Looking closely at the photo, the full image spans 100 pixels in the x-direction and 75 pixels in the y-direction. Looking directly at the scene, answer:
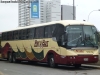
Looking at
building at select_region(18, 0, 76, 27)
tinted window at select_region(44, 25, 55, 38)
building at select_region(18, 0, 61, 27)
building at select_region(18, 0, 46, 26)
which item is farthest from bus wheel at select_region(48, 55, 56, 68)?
building at select_region(18, 0, 46, 26)

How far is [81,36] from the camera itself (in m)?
18.4

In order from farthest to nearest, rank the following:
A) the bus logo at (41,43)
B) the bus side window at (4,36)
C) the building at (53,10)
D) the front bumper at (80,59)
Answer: the building at (53,10) < the bus side window at (4,36) < the bus logo at (41,43) < the front bumper at (80,59)

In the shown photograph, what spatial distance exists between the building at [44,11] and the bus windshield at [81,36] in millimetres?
22182

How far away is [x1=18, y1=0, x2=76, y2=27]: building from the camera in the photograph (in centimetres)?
4847

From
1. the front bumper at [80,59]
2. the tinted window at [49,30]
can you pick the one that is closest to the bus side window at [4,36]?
the tinted window at [49,30]

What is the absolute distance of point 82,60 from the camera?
17922mm

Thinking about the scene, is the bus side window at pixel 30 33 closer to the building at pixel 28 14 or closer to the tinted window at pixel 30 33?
the tinted window at pixel 30 33

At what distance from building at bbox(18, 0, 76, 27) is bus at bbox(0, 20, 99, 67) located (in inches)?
743

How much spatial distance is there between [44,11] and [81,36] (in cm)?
4288

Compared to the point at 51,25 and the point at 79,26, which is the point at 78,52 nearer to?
the point at 79,26

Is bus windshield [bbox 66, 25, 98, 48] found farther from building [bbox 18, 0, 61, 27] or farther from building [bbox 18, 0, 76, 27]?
building [bbox 18, 0, 61, 27]

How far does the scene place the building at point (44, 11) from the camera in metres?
48.5

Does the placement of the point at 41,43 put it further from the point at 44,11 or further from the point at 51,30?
the point at 44,11

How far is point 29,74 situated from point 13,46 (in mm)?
12770
